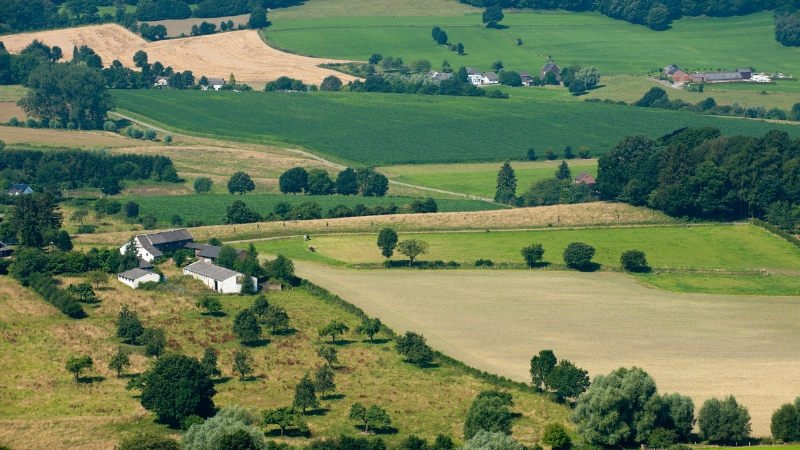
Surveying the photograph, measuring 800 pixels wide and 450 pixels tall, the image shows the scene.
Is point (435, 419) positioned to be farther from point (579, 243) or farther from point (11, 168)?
point (11, 168)

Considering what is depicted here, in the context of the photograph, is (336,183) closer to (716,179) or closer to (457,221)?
(457,221)

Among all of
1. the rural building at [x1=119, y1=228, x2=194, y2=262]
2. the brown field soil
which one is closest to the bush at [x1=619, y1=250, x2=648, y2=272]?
the brown field soil

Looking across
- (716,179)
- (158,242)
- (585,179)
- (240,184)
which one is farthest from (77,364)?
(585,179)

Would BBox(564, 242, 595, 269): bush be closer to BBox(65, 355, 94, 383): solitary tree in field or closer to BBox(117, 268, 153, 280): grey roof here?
BBox(117, 268, 153, 280): grey roof

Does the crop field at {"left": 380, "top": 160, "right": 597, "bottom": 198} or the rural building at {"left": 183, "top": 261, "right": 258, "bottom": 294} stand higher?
the crop field at {"left": 380, "top": 160, "right": 597, "bottom": 198}

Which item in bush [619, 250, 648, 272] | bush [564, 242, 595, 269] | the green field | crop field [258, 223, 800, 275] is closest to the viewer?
bush [564, 242, 595, 269]

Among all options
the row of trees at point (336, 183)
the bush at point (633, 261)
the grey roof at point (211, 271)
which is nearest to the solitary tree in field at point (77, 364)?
the grey roof at point (211, 271)

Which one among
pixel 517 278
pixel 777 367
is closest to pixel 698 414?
pixel 777 367
